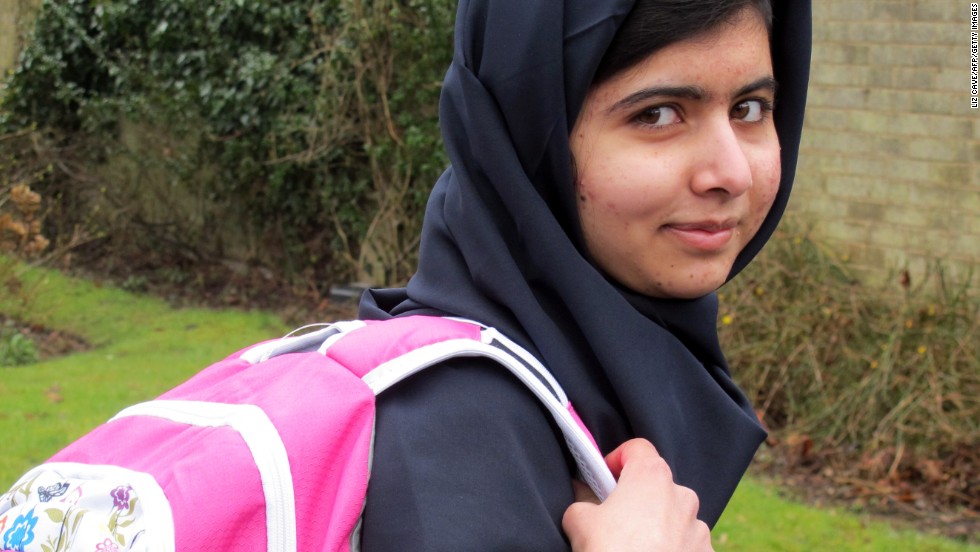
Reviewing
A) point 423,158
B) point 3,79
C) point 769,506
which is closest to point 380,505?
point 769,506

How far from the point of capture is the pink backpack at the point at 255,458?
1174 millimetres

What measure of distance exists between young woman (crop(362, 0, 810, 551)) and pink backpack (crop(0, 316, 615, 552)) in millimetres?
134

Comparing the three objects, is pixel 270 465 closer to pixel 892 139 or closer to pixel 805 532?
pixel 805 532

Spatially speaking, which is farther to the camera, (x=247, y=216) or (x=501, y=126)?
(x=247, y=216)

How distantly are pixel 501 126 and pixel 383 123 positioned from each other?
7.01 m

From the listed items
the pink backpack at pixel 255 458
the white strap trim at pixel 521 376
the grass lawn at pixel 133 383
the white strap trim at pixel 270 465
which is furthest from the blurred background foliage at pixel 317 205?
the white strap trim at pixel 270 465

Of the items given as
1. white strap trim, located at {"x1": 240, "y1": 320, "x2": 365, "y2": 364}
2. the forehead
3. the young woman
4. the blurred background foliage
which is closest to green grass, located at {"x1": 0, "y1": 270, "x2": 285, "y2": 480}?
the blurred background foliage

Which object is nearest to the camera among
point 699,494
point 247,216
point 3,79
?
point 699,494

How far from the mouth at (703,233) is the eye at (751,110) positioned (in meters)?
0.16

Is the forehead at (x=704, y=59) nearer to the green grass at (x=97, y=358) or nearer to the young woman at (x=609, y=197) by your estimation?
the young woman at (x=609, y=197)

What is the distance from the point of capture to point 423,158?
820cm

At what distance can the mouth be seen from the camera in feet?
5.10

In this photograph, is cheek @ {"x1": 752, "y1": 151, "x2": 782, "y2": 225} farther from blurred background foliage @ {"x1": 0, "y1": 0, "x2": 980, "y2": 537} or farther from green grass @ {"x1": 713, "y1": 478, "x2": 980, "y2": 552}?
blurred background foliage @ {"x1": 0, "y1": 0, "x2": 980, "y2": 537}

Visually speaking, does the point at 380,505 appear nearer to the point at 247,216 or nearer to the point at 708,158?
the point at 708,158
